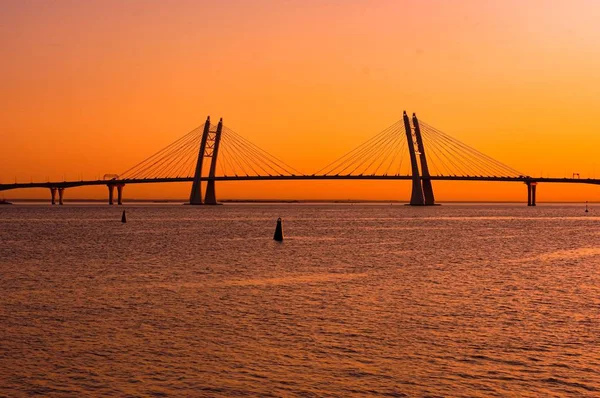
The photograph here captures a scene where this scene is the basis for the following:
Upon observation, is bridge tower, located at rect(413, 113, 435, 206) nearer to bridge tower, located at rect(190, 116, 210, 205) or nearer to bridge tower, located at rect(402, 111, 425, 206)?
bridge tower, located at rect(402, 111, 425, 206)

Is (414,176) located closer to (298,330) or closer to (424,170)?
(424,170)

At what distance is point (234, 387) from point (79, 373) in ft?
9.19

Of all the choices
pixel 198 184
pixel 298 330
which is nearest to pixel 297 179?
pixel 198 184

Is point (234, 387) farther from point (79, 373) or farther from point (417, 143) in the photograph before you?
point (417, 143)

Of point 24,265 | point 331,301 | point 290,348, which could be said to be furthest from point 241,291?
point 24,265

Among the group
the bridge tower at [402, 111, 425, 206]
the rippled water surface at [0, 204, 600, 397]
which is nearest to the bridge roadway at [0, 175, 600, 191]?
the bridge tower at [402, 111, 425, 206]

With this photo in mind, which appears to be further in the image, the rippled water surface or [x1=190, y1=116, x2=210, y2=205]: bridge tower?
[x1=190, y1=116, x2=210, y2=205]: bridge tower

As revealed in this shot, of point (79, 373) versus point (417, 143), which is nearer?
point (79, 373)

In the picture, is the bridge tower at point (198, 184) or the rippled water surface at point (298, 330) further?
the bridge tower at point (198, 184)

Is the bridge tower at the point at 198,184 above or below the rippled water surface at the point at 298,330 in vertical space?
above

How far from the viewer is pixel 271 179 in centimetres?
13250

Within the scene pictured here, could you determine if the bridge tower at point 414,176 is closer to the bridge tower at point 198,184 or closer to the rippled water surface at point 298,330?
the bridge tower at point 198,184

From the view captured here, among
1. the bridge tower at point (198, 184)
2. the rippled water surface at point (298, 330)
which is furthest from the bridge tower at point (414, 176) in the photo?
the rippled water surface at point (298, 330)

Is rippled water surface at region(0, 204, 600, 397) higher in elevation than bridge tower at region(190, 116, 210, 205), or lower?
lower
